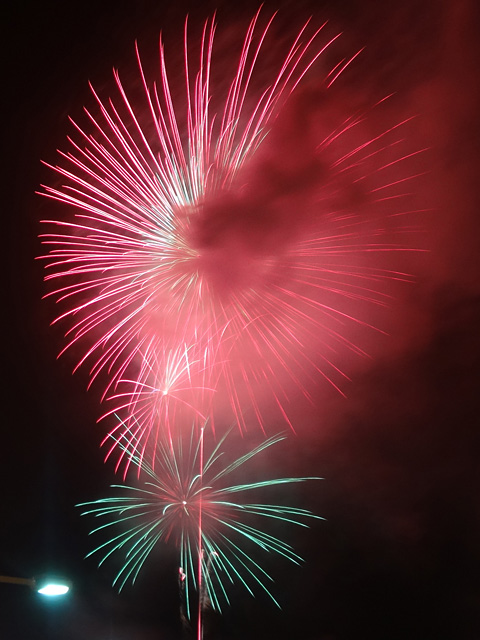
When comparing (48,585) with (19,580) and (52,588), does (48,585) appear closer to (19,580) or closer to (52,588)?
(52,588)

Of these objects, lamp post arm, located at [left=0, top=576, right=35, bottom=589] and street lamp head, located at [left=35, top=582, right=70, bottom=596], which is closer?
lamp post arm, located at [left=0, top=576, right=35, bottom=589]

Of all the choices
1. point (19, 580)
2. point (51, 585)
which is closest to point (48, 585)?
Result: point (51, 585)

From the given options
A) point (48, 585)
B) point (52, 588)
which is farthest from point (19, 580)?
point (52, 588)

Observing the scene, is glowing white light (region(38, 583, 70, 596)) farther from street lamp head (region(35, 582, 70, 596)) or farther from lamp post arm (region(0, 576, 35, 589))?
lamp post arm (region(0, 576, 35, 589))

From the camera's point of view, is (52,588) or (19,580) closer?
(19,580)

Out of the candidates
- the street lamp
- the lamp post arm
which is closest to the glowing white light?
the street lamp

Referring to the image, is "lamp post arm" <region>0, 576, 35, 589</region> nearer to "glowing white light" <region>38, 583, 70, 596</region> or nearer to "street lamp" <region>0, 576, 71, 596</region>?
"street lamp" <region>0, 576, 71, 596</region>

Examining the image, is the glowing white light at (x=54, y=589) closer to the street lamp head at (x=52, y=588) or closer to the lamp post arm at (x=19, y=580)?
the street lamp head at (x=52, y=588)

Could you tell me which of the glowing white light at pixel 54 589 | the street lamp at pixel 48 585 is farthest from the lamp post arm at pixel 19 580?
the glowing white light at pixel 54 589

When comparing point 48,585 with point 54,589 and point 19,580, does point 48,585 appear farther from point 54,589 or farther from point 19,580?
point 19,580

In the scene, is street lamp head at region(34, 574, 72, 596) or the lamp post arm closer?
the lamp post arm

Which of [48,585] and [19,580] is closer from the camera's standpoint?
[19,580]

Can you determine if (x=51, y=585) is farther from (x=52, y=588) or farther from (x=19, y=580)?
(x=19, y=580)
